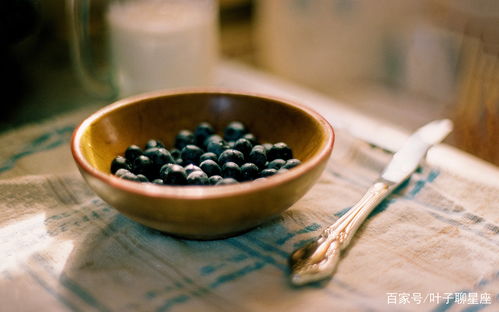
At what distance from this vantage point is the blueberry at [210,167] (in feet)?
1.69

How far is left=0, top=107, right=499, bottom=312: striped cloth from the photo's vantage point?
44cm

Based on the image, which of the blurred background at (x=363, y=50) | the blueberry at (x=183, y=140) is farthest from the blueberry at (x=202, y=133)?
the blurred background at (x=363, y=50)

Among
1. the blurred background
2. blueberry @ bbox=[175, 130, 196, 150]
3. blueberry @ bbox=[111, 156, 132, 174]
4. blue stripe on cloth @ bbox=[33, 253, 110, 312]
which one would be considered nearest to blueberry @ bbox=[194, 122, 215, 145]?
blueberry @ bbox=[175, 130, 196, 150]

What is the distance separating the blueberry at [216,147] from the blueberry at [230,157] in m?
0.02

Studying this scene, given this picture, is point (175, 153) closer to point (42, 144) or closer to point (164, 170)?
point (164, 170)

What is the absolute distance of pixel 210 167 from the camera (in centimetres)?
51

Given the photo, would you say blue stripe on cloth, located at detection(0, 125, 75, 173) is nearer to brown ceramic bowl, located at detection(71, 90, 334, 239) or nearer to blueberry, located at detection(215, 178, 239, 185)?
brown ceramic bowl, located at detection(71, 90, 334, 239)

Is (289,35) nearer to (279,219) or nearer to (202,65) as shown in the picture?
(202,65)

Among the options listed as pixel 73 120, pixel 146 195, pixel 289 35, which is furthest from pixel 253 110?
pixel 289 35

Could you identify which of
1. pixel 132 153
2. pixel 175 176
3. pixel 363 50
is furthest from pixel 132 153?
pixel 363 50

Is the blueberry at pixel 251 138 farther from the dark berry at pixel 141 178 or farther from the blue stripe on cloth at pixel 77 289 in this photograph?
the blue stripe on cloth at pixel 77 289

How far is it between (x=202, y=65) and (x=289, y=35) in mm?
826

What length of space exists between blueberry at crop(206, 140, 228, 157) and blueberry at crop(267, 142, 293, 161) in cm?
5

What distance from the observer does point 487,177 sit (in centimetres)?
67
